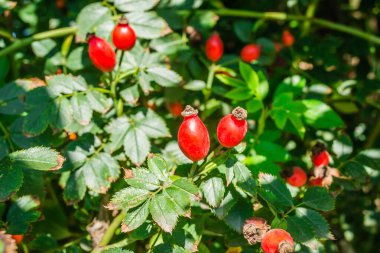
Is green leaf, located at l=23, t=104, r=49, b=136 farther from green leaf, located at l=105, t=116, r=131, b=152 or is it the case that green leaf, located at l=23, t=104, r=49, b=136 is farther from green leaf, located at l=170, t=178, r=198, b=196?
green leaf, located at l=170, t=178, r=198, b=196

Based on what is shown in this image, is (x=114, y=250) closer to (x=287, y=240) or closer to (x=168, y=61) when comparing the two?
(x=287, y=240)

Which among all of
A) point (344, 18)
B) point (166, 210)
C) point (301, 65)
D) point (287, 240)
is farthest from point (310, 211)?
point (344, 18)

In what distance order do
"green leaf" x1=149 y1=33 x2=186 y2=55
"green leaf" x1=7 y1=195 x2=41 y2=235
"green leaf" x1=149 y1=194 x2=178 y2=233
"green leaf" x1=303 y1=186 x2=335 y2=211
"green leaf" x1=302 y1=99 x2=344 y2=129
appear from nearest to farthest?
"green leaf" x1=149 y1=194 x2=178 y2=233 < "green leaf" x1=303 y1=186 x2=335 y2=211 < "green leaf" x1=7 y1=195 x2=41 y2=235 < "green leaf" x1=302 y1=99 x2=344 y2=129 < "green leaf" x1=149 y1=33 x2=186 y2=55

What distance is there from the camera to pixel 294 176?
1615 millimetres

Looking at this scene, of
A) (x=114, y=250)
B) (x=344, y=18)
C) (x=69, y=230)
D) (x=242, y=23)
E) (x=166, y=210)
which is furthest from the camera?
(x=344, y=18)

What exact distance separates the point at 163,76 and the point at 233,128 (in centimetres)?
59

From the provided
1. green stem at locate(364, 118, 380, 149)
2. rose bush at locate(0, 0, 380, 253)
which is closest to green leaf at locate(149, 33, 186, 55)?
rose bush at locate(0, 0, 380, 253)

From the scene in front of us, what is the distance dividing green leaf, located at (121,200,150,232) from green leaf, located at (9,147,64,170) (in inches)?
12.2

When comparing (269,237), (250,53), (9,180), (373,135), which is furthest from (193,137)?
(373,135)

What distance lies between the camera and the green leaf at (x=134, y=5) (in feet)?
Answer: 6.11

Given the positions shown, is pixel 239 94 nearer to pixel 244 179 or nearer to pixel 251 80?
pixel 251 80

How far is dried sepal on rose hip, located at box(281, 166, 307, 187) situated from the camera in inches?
63.2

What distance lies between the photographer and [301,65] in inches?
91.4

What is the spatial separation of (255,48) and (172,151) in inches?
29.6
